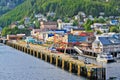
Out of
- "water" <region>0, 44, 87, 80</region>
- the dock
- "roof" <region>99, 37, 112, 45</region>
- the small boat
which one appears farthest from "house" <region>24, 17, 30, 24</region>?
the small boat

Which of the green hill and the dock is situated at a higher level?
the green hill

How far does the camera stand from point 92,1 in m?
173

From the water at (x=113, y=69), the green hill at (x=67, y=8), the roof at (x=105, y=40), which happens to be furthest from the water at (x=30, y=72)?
the green hill at (x=67, y=8)

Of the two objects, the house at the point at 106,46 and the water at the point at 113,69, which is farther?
the house at the point at 106,46

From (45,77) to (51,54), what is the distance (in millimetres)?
18982

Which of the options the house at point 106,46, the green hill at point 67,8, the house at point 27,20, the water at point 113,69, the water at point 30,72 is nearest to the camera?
the water at point 30,72

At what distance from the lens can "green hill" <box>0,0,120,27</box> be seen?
16425 cm

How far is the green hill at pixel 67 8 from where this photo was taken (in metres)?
164

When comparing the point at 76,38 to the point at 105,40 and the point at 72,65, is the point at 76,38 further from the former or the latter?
the point at 72,65

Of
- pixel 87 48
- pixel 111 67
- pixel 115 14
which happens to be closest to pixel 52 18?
pixel 115 14

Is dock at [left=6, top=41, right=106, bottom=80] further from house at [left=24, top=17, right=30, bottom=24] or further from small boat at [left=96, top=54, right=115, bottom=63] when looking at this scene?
house at [left=24, top=17, right=30, bottom=24]

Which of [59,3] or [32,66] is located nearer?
[32,66]

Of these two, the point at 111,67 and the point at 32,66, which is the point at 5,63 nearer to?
the point at 32,66

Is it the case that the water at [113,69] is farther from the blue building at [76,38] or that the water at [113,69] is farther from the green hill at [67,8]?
the green hill at [67,8]
